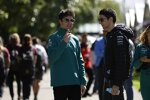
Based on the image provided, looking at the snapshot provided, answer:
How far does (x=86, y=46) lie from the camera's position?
20297mm

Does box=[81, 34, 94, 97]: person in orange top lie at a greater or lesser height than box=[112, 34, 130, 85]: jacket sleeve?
greater

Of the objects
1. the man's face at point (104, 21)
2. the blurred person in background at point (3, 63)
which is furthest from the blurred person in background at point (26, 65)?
the man's face at point (104, 21)

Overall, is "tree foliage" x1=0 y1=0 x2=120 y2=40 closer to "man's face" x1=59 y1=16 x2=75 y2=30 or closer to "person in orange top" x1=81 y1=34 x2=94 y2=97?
"person in orange top" x1=81 y1=34 x2=94 y2=97

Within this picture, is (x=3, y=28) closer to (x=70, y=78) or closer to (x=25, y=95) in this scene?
(x=25, y=95)

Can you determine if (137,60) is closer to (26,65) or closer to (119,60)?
(119,60)

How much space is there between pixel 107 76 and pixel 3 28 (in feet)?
83.9

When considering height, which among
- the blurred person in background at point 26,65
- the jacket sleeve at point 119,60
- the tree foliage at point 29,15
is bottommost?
the jacket sleeve at point 119,60

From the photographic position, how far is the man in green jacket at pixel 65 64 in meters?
9.23

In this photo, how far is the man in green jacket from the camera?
9234 millimetres

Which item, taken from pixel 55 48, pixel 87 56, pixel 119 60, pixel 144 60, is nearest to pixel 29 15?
pixel 87 56

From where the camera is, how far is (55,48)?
30.3 feet

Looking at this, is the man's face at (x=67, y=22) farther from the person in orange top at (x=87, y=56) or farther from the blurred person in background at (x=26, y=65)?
the person in orange top at (x=87, y=56)

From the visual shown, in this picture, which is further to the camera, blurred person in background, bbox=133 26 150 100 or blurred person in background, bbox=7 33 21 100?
blurred person in background, bbox=7 33 21 100

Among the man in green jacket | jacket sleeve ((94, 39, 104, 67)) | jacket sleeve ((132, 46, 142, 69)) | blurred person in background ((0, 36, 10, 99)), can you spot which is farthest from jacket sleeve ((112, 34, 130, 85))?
blurred person in background ((0, 36, 10, 99))
